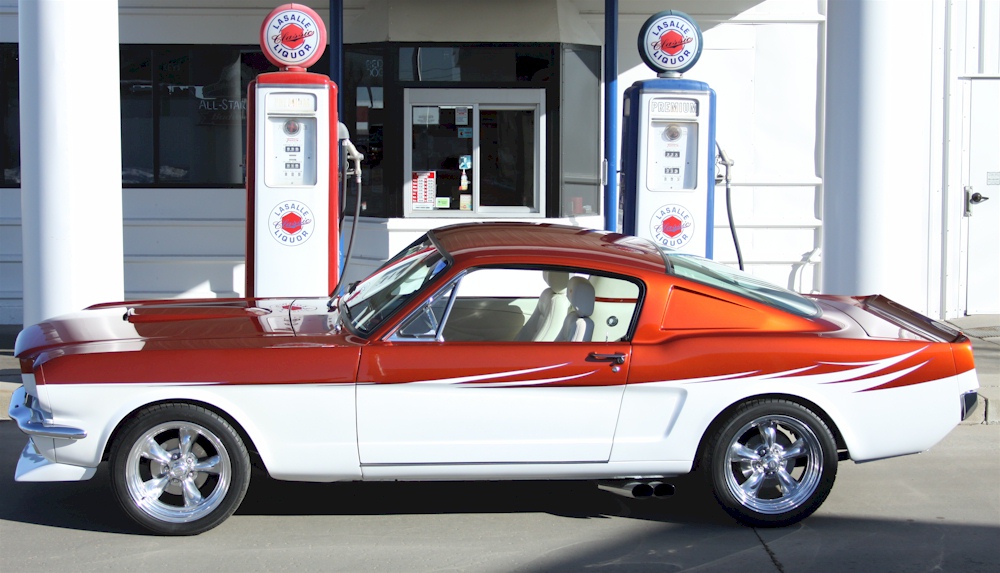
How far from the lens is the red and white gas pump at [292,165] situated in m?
8.00

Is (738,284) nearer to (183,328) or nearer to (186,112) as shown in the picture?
(183,328)

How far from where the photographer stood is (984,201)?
1071cm

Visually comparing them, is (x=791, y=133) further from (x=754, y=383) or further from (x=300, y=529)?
(x=300, y=529)

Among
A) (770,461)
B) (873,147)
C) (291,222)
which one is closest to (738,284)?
(770,461)

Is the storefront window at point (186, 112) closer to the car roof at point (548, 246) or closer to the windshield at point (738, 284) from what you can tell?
the car roof at point (548, 246)

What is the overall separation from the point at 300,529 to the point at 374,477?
0.50m

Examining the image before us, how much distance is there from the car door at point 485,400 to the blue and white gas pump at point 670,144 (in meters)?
3.71

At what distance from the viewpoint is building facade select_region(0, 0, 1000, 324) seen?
10.3m

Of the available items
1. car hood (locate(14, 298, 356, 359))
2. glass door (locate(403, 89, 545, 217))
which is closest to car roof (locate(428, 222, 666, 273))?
car hood (locate(14, 298, 356, 359))

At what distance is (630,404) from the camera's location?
500cm

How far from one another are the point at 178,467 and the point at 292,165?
3656mm

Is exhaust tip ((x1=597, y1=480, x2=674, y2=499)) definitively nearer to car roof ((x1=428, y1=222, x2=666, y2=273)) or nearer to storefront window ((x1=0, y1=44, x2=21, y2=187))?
car roof ((x1=428, y1=222, x2=666, y2=273))

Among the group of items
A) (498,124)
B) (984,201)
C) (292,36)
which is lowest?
(984,201)

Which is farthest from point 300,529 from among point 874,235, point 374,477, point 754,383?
point 874,235
